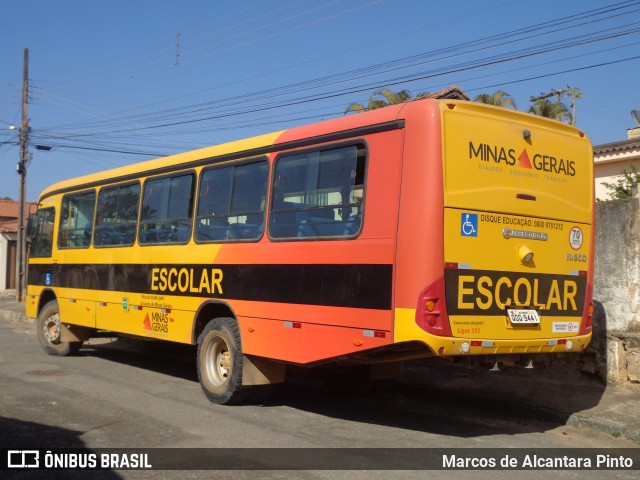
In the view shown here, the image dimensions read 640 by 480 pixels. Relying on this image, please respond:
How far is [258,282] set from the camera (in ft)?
28.2

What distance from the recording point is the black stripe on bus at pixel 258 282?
23.5 ft

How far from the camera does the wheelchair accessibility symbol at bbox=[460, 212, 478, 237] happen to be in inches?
275

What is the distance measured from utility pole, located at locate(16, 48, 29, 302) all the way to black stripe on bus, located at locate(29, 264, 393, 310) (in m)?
15.0

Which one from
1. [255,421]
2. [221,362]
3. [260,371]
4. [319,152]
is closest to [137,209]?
[221,362]

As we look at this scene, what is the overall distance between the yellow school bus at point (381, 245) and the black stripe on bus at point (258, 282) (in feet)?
0.07

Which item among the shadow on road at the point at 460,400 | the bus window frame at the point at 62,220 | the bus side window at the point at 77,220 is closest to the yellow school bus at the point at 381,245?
the shadow on road at the point at 460,400

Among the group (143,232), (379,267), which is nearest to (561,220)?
(379,267)

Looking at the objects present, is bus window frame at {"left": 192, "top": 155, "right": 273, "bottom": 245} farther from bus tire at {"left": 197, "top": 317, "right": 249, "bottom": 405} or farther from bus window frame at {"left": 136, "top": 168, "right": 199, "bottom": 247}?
bus tire at {"left": 197, "top": 317, "right": 249, "bottom": 405}

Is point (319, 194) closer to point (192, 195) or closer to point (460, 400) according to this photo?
point (192, 195)

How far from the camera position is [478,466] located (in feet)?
21.3

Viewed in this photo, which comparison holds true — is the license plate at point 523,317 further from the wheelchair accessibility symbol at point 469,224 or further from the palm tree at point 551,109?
the palm tree at point 551,109

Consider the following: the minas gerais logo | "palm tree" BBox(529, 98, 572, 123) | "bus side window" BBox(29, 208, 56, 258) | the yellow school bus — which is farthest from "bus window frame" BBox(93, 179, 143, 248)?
"palm tree" BBox(529, 98, 572, 123)

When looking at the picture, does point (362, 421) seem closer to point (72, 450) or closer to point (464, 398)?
point (464, 398)

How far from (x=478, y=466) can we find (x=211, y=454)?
2.36 meters
